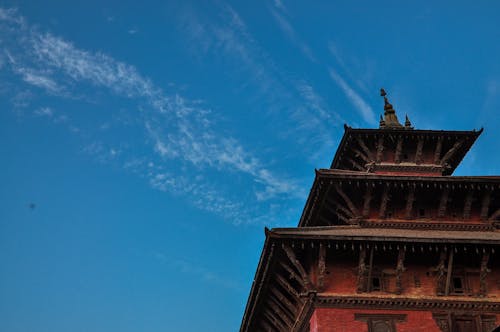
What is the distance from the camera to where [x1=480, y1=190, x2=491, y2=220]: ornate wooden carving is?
965 inches

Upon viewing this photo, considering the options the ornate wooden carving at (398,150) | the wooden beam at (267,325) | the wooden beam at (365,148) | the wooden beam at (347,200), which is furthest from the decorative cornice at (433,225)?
the wooden beam at (267,325)

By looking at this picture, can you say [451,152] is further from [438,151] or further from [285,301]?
[285,301]

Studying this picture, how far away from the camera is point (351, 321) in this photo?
2005cm

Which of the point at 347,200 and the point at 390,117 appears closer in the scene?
the point at 347,200

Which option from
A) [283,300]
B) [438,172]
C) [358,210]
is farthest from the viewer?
[438,172]

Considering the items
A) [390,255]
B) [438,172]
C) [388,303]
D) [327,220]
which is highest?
[438,172]

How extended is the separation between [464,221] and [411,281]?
5018mm

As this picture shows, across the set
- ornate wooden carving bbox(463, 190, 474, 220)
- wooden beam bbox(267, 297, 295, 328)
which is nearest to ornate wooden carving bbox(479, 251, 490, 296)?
ornate wooden carving bbox(463, 190, 474, 220)

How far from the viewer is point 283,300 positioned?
2333 centimetres

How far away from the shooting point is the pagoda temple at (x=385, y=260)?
20359 mm

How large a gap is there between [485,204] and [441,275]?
17.5 feet

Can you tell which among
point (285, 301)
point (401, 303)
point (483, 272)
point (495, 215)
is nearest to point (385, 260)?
point (401, 303)

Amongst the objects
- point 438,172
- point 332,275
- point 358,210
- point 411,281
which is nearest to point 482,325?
point 411,281

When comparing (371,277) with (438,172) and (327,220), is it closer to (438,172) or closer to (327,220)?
(327,220)
